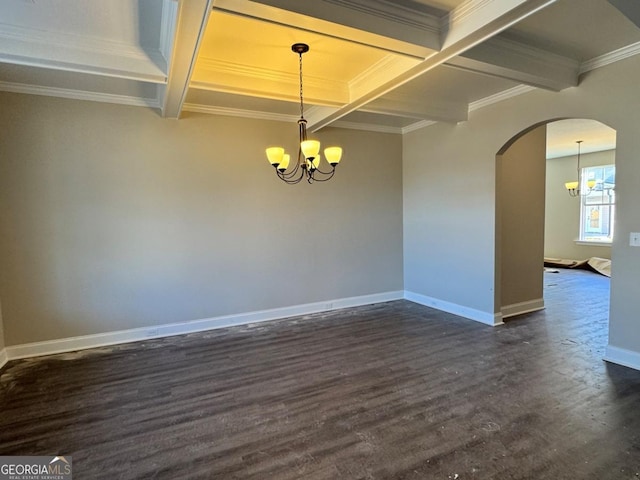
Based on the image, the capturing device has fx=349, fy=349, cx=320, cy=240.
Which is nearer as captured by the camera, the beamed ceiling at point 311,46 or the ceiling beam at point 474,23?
the ceiling beam at point 474,23

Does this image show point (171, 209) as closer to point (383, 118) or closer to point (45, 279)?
point (45, 279)

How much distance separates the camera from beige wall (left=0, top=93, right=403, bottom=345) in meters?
3.63

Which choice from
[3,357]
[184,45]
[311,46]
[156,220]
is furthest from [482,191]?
[3,357]

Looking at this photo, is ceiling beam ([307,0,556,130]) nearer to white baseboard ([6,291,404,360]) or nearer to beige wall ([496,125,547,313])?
beige wall ([496,125,547,313])

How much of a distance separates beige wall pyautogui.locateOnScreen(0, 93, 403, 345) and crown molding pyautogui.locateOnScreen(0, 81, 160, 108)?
0.22 feet

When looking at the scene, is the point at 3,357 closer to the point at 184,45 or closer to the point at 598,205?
the point at 184,45

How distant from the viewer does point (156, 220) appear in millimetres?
4148

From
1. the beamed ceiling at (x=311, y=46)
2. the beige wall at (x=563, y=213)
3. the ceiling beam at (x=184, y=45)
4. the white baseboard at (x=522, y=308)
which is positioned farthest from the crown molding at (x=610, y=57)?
the beige wall at (x=563, y=213)

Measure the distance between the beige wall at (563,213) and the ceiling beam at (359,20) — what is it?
8262 mm

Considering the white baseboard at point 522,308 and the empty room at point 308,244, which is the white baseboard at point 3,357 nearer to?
the empty room at point 308,244

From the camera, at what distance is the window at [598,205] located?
8.30 metres

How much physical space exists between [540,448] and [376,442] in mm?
983

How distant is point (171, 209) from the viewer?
420 cm

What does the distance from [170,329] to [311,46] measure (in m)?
3.50
